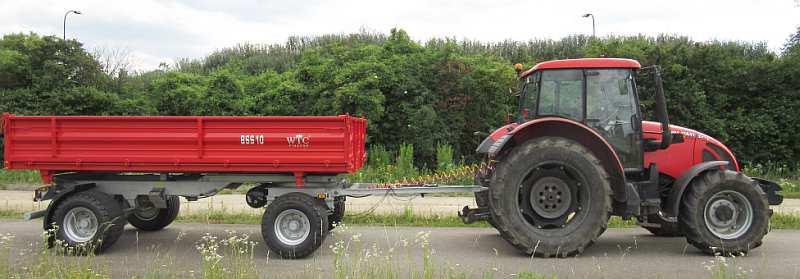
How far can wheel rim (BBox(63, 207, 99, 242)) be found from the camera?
267 inches

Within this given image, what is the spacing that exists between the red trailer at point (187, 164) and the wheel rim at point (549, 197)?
0.71 m

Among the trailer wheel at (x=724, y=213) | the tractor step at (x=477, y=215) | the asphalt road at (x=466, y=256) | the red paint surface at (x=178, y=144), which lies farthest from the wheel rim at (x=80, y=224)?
the trailer wheel at (x=724, y=213)

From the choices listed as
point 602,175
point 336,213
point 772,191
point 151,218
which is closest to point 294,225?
point 336,213

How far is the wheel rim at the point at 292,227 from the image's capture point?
6.60m

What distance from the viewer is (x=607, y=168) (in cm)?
676

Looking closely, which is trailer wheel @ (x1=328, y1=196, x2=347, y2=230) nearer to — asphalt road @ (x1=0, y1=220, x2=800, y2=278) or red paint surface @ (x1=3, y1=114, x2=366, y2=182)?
asphalt road @ (x1=0, y1=220, x2=800, y2=278)

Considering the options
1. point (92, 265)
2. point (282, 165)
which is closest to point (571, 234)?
point (282, 165)

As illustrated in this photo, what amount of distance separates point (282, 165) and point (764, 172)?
44.9 feet

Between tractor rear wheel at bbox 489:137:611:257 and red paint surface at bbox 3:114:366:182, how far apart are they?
5.77 feet

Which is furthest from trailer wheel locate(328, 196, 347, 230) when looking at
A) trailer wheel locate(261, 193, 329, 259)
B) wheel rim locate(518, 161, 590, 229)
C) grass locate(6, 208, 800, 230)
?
wheel rim locate(518, 161, 590, 229)

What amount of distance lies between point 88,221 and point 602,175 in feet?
19.0

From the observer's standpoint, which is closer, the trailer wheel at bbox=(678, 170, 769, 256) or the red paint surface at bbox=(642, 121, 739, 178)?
the trailer wheel at bbox=(678, 170, 769, 256)

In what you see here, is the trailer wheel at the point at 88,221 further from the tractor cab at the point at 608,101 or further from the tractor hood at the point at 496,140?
the tractor cab at the point at 608,101

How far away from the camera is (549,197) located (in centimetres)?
682
